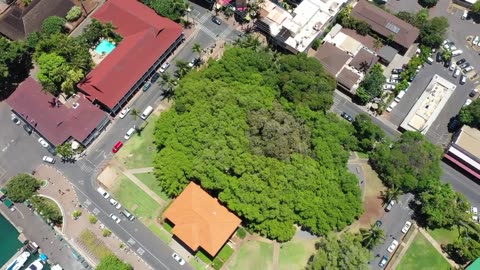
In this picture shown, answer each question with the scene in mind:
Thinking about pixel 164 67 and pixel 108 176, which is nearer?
pixel 108 176

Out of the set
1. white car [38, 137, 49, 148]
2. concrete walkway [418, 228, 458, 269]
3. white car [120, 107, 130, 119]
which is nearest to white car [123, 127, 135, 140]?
white car [120, 107, 130, 119]

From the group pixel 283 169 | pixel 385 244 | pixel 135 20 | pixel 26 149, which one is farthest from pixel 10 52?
pixel 385 244

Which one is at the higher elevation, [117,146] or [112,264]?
[117,146]

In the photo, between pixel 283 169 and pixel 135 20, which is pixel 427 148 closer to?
pixel 283 169

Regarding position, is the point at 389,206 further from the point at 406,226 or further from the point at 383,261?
the point at 383,261

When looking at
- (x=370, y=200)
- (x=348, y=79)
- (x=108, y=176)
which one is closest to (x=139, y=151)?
(x=108, y=176)
